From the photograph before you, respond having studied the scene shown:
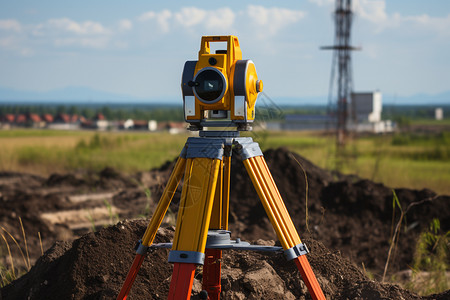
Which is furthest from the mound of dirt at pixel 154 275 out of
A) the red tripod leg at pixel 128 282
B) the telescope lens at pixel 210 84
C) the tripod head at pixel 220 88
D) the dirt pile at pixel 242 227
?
the telescope lens at pixel 210 84

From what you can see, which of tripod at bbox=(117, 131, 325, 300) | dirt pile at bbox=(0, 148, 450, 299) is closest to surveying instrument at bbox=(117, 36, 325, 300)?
tripod at bbox=(117, 131, 325, 300)

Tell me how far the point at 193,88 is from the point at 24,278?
8.66ft

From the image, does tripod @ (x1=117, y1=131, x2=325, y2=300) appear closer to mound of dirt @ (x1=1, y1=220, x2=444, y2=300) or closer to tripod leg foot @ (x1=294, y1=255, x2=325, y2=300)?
tripod leg foot @ (x1=294, y1=255, x2=325, y2=300)

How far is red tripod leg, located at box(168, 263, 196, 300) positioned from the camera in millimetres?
3441

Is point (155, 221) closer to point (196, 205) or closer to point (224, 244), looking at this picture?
point (196, 205)

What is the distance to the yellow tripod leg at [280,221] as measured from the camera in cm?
363

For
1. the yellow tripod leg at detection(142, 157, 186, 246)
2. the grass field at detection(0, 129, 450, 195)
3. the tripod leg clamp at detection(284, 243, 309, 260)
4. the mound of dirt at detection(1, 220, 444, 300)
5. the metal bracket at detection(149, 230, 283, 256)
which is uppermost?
the yellow tripod leg at detection(142, 157, 186, 246)

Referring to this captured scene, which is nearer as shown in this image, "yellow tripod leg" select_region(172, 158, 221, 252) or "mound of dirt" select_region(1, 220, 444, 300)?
"yellow tripod leg" select_region(172, 158, 221, 252)

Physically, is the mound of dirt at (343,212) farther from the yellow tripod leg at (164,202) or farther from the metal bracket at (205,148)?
the metal bracket at (205,148)

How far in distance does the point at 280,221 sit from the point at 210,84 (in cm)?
103

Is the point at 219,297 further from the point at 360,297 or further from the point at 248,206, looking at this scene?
the point at 248,206

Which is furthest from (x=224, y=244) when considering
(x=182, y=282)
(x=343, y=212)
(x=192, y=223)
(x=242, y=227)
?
(x=343, y=212)

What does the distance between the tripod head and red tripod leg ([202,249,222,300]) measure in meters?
0.97

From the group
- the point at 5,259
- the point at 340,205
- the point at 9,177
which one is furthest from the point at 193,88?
the point at 9,177
